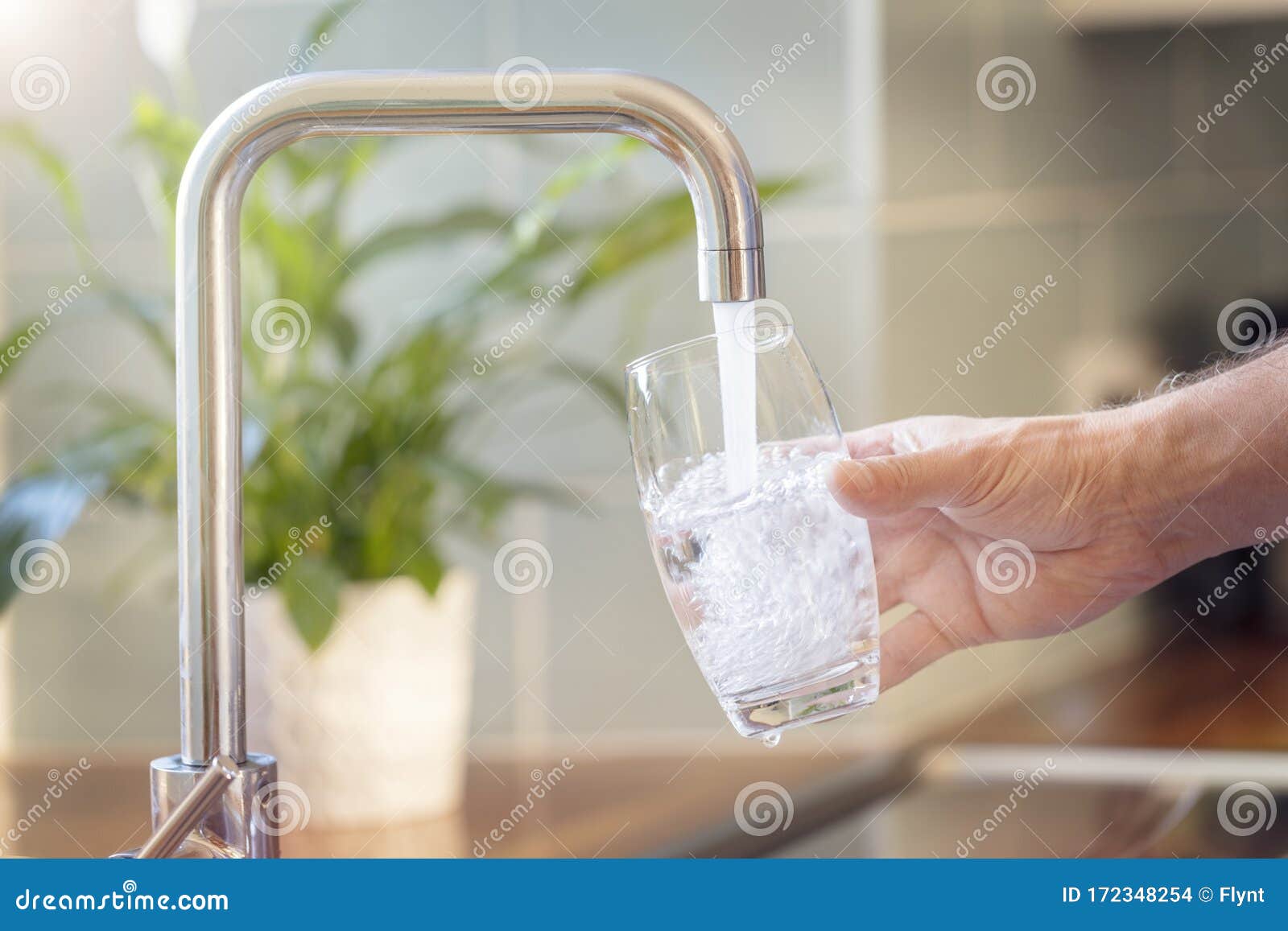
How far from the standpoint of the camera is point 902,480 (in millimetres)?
734

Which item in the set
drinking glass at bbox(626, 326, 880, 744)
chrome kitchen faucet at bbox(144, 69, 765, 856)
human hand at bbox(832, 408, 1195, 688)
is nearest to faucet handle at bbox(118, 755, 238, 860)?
chrome kitchen faucet at bbox(144, 69, 765, 856)

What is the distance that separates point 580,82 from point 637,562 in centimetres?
122

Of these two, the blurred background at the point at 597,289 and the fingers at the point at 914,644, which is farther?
the blurred background at the point at 597,289

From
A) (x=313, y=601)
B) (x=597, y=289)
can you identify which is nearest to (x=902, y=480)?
(x=313, y=601)

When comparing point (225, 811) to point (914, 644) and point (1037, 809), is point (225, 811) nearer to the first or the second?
point (914, 644)

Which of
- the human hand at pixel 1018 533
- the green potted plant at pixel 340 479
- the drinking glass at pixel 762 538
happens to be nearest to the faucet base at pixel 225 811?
the drinking glass at pixel 762 538

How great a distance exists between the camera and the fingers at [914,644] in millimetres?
946

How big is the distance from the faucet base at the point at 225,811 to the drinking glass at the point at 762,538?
0.69 feet

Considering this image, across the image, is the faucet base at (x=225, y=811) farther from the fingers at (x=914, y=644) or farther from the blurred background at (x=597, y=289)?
the blurred background at (x=597, y=289)

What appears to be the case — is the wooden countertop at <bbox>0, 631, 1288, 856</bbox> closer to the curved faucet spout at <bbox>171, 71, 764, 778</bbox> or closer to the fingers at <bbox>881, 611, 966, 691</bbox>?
the fingers at <bbox>881, 611, 966, 691</bbox>

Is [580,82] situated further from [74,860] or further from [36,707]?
[36,707]

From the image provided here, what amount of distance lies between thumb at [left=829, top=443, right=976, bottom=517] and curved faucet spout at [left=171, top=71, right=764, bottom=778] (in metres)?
0.12

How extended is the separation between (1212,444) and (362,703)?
695mm

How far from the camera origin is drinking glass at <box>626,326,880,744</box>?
2.09ft
